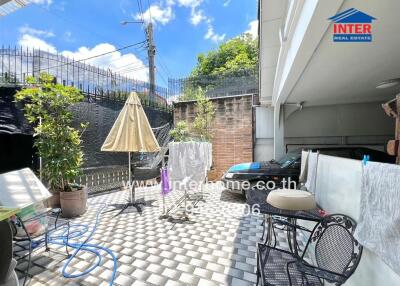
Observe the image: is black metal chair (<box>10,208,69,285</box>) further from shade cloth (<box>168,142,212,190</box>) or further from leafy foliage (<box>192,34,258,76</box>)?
leafy foliage (<box>192,34,258,76</box>)

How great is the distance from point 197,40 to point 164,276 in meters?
15.6

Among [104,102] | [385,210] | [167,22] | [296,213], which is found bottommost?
[296,213]

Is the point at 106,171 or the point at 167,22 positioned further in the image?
the point at 167,22

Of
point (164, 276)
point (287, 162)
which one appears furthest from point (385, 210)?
point (287, 162)

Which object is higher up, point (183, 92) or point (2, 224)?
point (183, 92)

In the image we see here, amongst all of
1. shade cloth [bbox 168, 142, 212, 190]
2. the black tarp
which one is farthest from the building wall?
the black tarp

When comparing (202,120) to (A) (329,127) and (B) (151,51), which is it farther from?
(B) (151,51)

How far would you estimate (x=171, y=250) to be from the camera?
2.79m

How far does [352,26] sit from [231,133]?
19.3 feet

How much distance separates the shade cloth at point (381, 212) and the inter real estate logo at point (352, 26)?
4.46ft

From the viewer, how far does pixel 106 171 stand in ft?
18.9

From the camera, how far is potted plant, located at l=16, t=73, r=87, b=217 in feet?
12.6

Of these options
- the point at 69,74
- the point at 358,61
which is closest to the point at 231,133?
the point at 358,61

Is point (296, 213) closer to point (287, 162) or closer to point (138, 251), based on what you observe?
point (138, 251)
